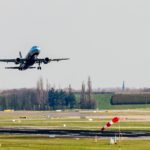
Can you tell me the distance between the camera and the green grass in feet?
295

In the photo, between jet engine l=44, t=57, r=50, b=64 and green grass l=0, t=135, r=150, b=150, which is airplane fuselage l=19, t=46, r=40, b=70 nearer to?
jet engine l=44, t=57, r=50, b=64

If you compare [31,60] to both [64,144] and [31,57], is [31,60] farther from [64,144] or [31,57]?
[64,144]

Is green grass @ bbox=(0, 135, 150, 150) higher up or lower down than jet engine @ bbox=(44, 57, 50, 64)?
lower down

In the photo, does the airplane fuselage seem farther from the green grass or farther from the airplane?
the green grass

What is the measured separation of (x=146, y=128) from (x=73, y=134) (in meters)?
20.6

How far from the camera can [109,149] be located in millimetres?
88312

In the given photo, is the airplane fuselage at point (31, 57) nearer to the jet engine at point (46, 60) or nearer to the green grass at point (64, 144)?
the jet engine at point (46, 60)

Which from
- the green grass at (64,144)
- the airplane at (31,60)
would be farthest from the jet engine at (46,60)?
the green grass at (64,144)

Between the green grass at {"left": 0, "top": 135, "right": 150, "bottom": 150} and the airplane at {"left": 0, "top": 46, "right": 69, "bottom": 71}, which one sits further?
the airplane at {"left": 0, "top": 46, "right": 69, "bottom": 71}

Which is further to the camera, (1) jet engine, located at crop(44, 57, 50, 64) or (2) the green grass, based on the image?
(1) jet engine, located at crop(44, 57, 50, 64)

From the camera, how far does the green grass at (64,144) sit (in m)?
89.8

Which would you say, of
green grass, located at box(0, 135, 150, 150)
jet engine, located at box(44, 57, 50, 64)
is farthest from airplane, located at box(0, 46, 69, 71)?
green grass, located at box(0, 135, 150, 150)

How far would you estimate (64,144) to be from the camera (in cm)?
9538

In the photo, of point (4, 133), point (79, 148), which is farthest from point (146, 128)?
point (79, 148)
